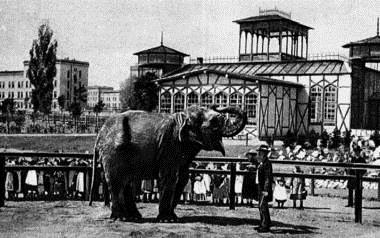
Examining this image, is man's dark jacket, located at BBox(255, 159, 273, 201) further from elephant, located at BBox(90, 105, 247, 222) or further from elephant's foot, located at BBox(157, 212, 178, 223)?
elephant's foot, located at BBox(157, 212, 178, 223)

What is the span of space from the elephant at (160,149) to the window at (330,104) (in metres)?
33.5

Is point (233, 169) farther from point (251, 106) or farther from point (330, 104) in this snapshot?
point (330, 104)

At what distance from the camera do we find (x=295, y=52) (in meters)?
53.6

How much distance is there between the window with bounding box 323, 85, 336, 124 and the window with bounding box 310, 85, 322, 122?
0.47m

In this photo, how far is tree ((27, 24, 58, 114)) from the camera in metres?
54.1

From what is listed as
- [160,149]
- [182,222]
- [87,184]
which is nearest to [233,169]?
[182,222]

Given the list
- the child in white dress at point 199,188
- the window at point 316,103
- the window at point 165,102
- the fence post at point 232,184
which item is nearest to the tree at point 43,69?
the window at point 165,102

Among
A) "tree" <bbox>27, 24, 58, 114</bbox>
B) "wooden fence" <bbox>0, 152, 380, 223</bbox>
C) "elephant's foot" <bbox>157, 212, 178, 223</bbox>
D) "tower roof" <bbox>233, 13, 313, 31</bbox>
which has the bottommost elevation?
"elephant's foot" <bbox>157, 212, 178, 223</bbox>

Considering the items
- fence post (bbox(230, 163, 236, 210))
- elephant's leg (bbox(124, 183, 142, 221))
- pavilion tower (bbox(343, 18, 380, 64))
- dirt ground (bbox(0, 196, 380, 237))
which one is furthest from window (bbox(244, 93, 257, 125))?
elephant's leg (bbox(124, 183, 142, 221))

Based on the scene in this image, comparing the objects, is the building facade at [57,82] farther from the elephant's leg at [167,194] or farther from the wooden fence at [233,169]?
the elephant's leg at [167,194]

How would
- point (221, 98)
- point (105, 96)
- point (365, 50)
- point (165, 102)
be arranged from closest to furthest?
point (221, 98), point (165, 102), point (365, 50), point (105, 96)

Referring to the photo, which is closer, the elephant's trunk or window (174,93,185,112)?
the elephant's trunk

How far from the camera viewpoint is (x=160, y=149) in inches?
404

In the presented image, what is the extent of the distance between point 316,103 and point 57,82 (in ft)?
242
